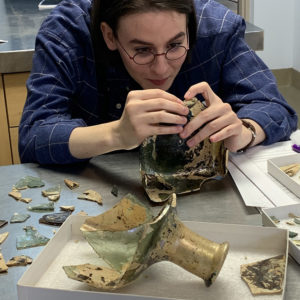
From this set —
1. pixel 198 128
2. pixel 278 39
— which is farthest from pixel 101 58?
pixel 278 39

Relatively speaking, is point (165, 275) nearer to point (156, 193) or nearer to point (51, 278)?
point (51, 278)

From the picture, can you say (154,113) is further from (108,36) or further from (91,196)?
(108,36)

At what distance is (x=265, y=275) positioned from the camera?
0.68 m

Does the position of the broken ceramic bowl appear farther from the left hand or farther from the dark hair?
the dark hair

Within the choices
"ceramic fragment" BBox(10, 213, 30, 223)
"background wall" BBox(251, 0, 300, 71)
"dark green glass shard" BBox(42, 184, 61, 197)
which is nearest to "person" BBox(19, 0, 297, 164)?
"dark green glass shard" BBox(42, 184, 61, 197)

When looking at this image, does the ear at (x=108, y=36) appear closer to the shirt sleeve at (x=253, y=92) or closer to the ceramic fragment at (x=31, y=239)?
the shirt sleeve at (x=253, y=92)

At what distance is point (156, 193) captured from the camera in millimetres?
969

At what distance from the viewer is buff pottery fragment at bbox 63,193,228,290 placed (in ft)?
2.07

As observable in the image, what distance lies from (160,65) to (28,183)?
1.19 ft

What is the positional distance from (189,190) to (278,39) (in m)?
2.94

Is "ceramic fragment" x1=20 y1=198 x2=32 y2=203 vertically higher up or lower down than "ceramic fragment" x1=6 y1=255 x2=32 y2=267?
lower down

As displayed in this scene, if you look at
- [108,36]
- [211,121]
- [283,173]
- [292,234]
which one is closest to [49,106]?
[108,36]

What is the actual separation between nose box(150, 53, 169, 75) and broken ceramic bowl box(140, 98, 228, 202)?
15cm

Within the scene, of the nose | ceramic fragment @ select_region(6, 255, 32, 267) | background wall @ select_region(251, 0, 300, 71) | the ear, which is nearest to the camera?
ceramic fragment @ select_region(6, 255, 32, 267)
